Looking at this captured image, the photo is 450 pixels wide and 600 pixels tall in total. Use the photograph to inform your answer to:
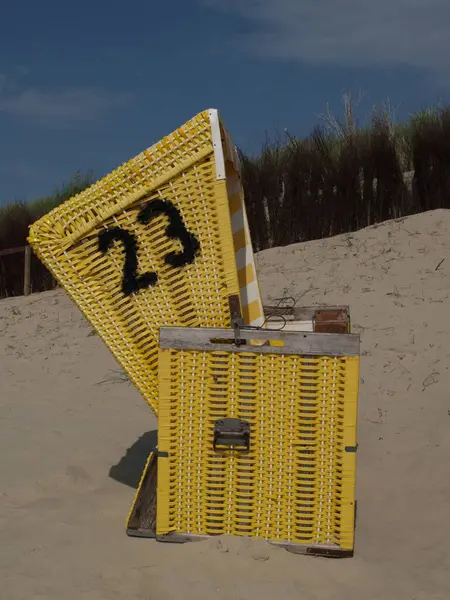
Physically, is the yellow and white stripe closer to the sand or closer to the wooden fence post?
the sand

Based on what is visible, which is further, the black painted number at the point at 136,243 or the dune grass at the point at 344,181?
the dune grass at the point at 344,181

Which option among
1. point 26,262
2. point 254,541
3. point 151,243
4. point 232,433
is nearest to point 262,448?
point 232,433

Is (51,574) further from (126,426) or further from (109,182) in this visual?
(126,426)

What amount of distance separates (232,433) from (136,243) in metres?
0.88

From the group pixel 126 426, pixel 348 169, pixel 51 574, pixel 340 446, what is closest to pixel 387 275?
pixel 348 169

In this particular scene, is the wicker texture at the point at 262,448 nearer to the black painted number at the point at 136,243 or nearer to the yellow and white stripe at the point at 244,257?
the black painted number at the point at 136,243

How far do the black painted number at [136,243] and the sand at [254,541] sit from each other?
109cm

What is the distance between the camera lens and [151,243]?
3104 millimetres

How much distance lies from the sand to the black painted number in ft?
3.58

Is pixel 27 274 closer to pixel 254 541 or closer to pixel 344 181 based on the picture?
pixel 344 181

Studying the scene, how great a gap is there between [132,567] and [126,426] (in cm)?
214

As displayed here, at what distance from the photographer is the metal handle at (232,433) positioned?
9.43 ft

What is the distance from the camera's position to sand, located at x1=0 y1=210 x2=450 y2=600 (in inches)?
110

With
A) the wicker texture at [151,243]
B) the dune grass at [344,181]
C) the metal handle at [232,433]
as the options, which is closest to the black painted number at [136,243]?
the wicker texture at [151,243]
